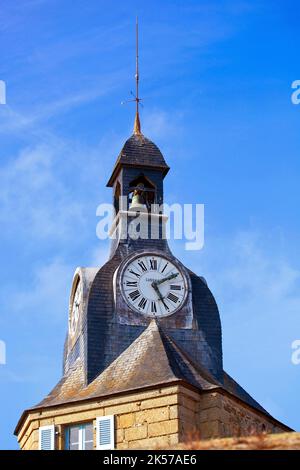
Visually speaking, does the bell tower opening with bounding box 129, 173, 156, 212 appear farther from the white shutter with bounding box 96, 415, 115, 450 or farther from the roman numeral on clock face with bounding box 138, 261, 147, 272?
the white shutter with bounding box 96, 415, 115, 450

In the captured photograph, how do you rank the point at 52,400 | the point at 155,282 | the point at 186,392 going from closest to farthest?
the point at 186,392
the point at 52,400
the point at 155,282

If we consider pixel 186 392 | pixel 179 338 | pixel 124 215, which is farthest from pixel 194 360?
pixel 124 215

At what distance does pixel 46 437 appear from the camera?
119 feet

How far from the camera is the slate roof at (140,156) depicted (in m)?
43.3

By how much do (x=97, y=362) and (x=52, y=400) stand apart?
6.77 ft

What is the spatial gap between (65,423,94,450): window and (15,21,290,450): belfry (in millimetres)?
33

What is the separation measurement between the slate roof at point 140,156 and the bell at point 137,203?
1.19 m

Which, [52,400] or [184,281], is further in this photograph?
[184,281]

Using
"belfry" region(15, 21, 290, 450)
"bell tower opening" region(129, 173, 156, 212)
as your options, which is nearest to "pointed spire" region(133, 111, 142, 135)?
"belfry" region(15, 21, 290, 450)

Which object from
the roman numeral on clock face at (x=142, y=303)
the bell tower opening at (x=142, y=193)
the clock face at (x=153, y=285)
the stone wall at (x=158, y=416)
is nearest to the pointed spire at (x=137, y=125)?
the bell tower opening at (x=142, y=193)

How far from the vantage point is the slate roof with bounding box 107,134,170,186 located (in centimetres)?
4334

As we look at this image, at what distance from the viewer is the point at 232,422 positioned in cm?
3588
